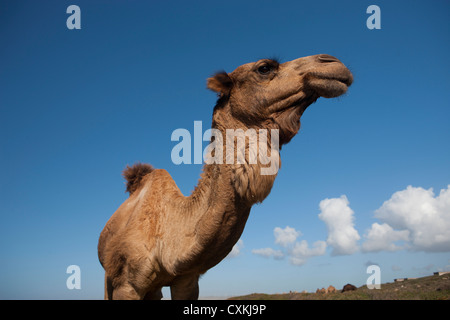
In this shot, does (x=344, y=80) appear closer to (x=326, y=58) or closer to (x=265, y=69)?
(x=326, y=58)

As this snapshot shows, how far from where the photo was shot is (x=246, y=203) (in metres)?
3.43

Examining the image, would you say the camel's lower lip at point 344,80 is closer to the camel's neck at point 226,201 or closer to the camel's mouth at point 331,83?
the camel's mouth at point 331,83

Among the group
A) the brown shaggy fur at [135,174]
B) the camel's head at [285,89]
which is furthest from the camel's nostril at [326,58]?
the brown shaggy fur at [135,174]

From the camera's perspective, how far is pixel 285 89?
3744 mm

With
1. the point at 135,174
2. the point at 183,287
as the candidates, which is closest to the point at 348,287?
the point at 135,174

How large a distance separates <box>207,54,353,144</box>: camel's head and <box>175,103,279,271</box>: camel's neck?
0.79 feet

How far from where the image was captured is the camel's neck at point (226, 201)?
3.30 m

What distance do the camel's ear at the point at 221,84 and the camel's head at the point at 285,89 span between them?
0.15 m

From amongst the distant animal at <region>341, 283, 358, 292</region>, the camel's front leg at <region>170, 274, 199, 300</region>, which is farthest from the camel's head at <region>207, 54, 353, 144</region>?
the distant animal at <region>341, 283, 358, 292</region>

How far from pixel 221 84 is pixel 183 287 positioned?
2.59 m
